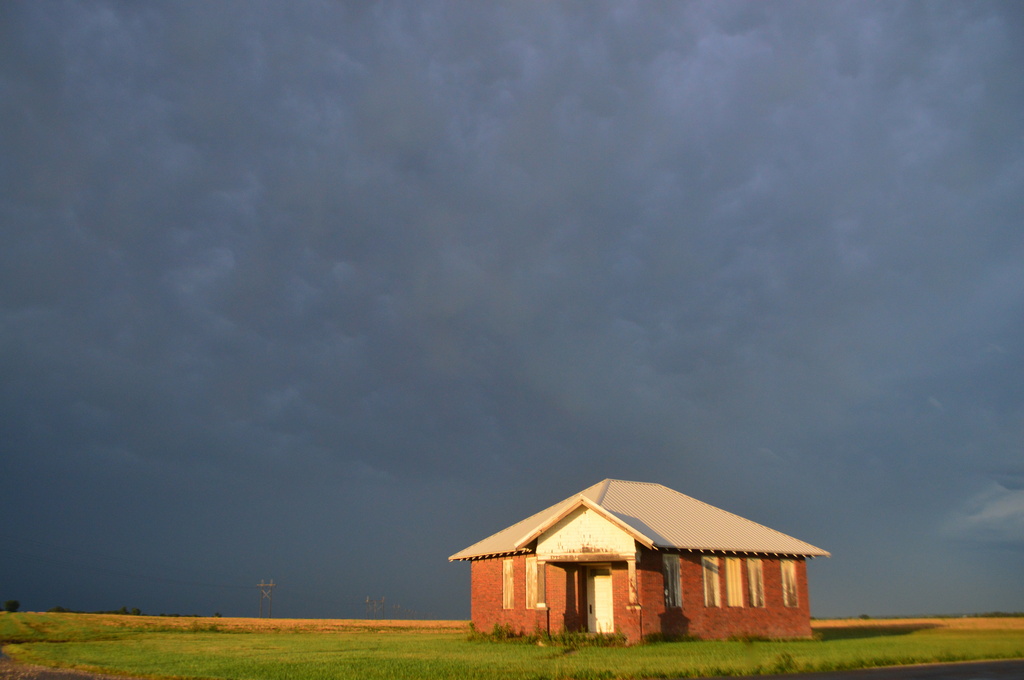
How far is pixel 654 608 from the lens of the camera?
29.7 meters

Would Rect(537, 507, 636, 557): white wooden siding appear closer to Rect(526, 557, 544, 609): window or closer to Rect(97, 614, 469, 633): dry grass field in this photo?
Rect(526, 557, 544, 609): window

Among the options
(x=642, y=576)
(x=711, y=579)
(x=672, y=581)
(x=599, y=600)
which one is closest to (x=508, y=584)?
(x=599, y=600)

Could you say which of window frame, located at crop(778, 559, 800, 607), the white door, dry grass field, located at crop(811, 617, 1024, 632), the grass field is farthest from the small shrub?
dry grass field, located at crop(811, 617, 1024, 632)

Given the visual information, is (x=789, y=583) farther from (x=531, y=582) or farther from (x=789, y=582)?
(x=531, y=582)

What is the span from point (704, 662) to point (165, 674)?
588 inches

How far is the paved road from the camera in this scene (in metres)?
16.4

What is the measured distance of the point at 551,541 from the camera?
31203 mm

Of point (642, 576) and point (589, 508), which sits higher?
point (589, 508)

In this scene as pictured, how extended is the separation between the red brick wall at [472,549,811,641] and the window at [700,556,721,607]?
0.27 metres

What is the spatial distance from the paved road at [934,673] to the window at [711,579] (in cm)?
1194

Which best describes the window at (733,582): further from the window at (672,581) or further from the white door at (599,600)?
the white door at (599,600)

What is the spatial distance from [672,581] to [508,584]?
8408 millimetres

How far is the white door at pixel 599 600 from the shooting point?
32.6 m

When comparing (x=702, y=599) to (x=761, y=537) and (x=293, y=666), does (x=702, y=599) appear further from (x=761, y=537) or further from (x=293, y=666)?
(x=293, y=666)
